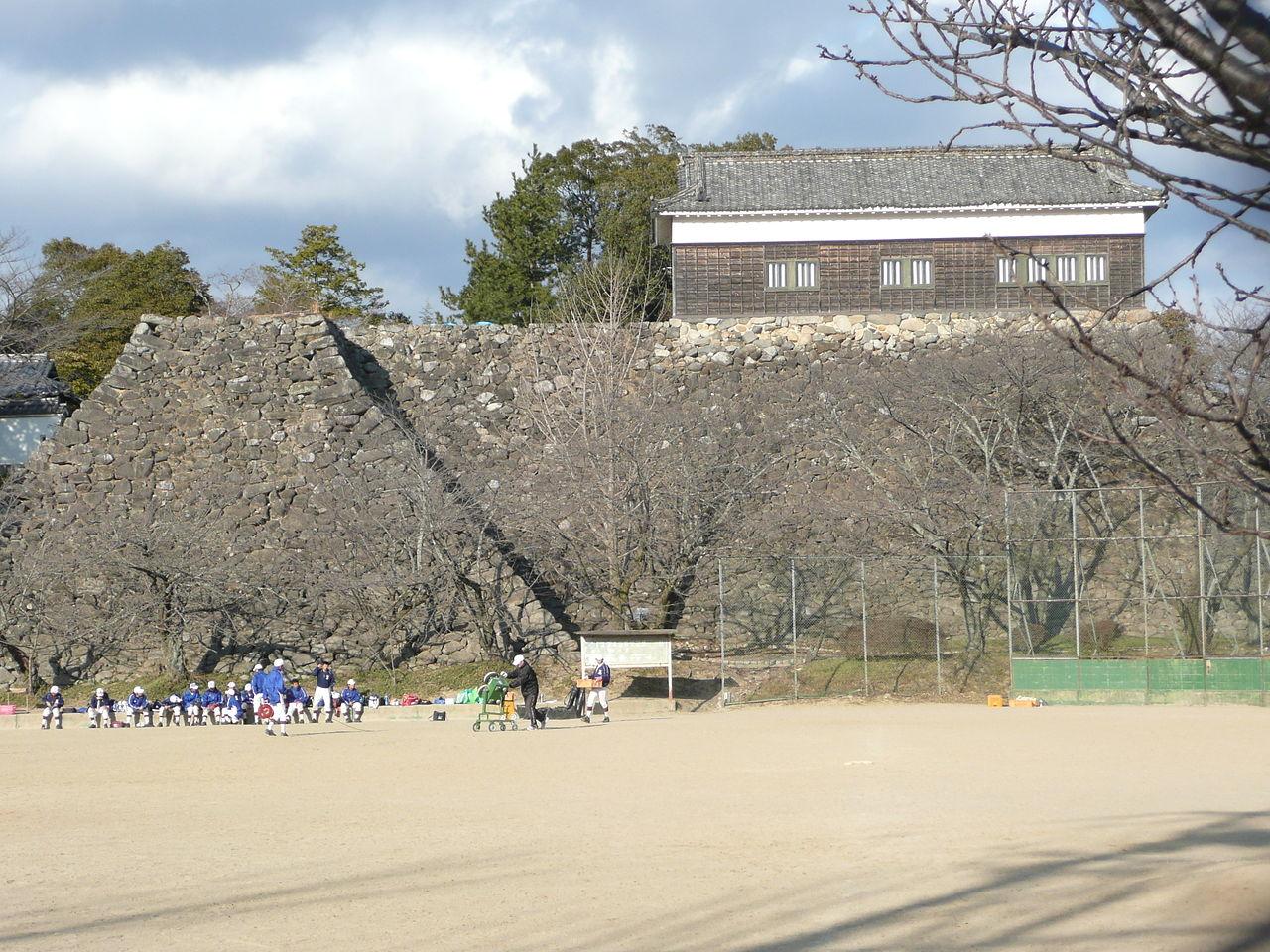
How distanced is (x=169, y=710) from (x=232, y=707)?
132cm

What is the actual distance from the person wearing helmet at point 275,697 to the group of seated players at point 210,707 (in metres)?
1.01

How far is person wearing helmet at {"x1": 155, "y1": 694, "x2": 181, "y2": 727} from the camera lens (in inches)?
1013

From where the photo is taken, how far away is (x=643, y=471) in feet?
101

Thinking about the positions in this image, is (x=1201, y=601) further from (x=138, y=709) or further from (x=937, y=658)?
(x=138, y=709)

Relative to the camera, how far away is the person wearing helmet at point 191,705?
25.5 m

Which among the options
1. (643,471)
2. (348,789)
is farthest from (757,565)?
(348,789)

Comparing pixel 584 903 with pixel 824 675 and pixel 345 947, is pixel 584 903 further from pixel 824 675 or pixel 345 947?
pixel 824 675

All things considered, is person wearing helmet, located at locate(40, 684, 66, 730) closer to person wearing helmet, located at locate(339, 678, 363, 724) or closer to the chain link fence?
person wearing helmet, located at locate(339, 678, 363, 724)

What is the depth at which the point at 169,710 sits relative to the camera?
25.8m

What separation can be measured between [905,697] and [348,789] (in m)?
14.3

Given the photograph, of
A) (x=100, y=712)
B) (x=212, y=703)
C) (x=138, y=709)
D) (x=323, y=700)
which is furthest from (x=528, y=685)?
(x=100, y=712)

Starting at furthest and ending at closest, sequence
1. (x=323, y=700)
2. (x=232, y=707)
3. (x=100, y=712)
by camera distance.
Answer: (x=232, y=707) → (x=100, y=712) → (x=323, y=700)

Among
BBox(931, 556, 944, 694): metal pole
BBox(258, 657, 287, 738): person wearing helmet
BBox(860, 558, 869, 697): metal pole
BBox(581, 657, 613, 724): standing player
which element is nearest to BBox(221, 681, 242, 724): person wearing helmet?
BBox(258, 657, 287, 738): person wearing helmet

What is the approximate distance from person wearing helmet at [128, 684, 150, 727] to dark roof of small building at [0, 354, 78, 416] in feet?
56.1
